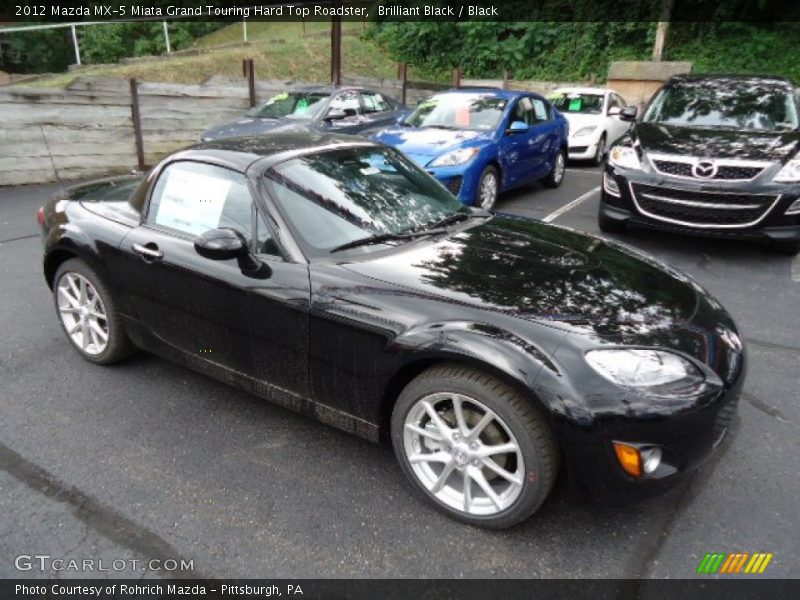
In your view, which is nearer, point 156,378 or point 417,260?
point 417,260

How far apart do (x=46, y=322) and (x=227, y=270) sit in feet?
7.54

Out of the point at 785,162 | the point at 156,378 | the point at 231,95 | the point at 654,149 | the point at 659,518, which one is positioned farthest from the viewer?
the point at 231,95

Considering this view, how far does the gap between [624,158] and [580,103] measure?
6.96 metres

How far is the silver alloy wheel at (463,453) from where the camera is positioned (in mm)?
2336

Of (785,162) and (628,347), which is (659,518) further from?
(785,162)

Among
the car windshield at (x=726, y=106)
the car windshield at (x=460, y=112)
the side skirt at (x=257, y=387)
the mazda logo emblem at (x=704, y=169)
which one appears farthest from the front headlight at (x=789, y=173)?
the side skirt at (x=257, y=387)

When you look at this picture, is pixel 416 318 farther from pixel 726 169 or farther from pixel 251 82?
pixel 251 82

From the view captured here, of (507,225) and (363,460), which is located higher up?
(507,225)

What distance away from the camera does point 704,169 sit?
5.56 metres

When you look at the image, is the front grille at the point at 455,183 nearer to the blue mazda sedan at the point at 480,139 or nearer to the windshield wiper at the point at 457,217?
the blue mazda sedan at the point at 480,139

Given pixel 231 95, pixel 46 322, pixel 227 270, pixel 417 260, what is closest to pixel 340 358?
pixel 417 260

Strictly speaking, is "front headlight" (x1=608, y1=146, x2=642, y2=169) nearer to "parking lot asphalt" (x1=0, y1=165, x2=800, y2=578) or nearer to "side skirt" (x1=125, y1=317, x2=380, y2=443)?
"parking lot asphalt" (x1=0, y1=165, x2=800, y2=578)

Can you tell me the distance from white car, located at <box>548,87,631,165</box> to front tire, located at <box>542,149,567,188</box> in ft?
7.08

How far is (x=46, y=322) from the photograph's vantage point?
4367 millimetres
